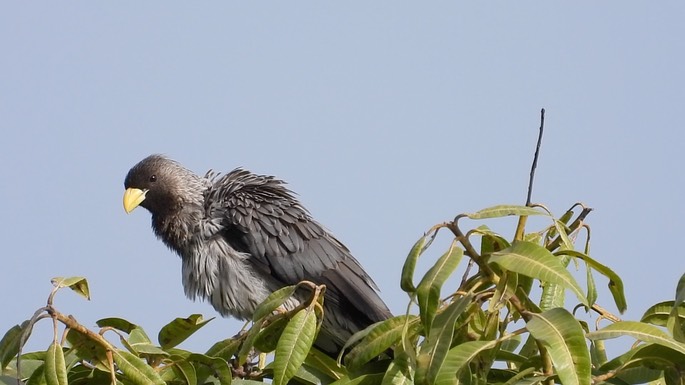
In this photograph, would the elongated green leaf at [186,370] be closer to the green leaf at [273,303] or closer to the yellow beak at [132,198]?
the green leaf at [273,303]

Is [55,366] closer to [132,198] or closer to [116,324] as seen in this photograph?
[116,324]

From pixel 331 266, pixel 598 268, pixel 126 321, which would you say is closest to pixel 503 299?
pixel 598 268

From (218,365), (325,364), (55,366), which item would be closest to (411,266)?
(325,364)

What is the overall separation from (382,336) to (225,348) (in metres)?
0.81

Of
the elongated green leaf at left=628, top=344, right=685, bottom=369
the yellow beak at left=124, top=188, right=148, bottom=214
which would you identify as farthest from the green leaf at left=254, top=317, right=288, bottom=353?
the yellow beak at left=124, top=188, right=148, bottom=214

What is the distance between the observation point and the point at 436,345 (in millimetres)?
2834

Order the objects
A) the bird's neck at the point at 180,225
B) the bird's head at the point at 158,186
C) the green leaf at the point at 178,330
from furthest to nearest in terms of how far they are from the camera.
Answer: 1. the bird's head at the point at 158,186
2. the bird's neck at the point at 180,225
3. the green leaf at the point at 178,330

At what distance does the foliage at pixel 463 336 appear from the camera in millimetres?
2830

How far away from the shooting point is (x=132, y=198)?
793 cm

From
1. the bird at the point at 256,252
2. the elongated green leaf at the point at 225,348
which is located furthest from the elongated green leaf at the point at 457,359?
the bird at the point at 256,252

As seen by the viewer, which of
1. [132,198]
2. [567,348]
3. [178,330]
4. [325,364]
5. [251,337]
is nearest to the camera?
[567,348]

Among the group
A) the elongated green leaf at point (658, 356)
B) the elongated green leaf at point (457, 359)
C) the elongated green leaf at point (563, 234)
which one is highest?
the elongated green leaf at point (563, 234)

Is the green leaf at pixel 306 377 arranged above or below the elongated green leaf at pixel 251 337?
below

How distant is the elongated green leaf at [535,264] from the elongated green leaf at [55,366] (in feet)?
4.44
